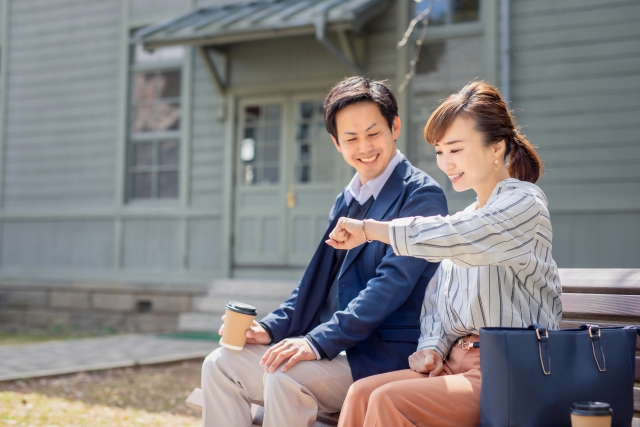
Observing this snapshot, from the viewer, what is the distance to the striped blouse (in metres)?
1.87

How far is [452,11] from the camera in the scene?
7.65 meters

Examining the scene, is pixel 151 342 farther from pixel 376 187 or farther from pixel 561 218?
pixel 376 187

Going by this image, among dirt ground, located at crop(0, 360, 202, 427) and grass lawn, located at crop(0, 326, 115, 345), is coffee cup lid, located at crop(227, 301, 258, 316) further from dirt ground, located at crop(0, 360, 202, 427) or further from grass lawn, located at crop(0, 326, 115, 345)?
grass lawn, located at crop(0, 326, 115, 345)

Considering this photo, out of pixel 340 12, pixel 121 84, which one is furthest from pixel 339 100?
pixel 121 84

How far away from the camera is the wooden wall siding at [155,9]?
8.91 meters

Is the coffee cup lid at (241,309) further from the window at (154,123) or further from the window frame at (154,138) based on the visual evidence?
the window at (154,123)

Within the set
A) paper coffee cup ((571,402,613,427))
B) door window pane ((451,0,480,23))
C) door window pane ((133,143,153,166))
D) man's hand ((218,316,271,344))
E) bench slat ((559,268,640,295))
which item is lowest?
man's hand ((218,316,271,344))

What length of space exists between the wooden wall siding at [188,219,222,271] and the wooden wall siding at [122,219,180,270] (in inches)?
8.4

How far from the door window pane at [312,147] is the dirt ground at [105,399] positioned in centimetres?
316

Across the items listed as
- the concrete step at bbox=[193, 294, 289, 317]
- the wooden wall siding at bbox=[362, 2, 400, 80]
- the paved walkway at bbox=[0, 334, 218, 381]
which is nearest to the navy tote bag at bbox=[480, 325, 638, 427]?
the paved walkway at bbox=[0, 334, 218, 381]

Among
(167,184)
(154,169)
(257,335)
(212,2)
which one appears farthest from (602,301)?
(154,169)

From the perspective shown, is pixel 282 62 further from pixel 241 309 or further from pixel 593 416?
pixel 593 416

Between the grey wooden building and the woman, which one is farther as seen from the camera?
the grey wooden building

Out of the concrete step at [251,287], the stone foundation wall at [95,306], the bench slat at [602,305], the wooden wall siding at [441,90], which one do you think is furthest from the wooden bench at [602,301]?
the stone foundation wall at [95,306]
